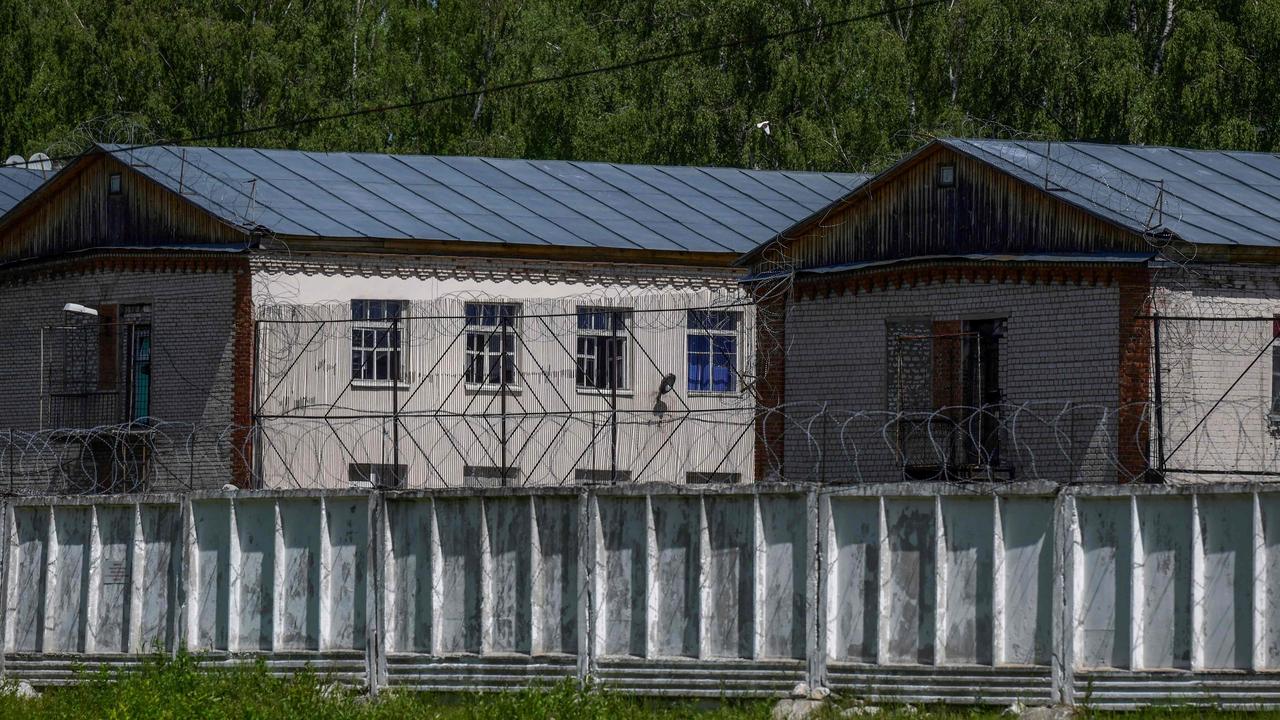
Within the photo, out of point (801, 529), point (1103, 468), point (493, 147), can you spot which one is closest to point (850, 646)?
point (801, 529)

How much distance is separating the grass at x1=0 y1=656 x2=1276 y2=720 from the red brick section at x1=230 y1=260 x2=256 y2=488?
40.2ft

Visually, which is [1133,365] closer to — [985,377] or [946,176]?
[985,377]

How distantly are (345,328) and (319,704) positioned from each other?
46.7ft

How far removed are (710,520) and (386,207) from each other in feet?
61.0

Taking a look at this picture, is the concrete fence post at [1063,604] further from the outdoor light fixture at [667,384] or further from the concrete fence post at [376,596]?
the outdoor light fixture at [667,384]

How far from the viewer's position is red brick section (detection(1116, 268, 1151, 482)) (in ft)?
74.7

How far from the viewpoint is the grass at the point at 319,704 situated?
13156mm

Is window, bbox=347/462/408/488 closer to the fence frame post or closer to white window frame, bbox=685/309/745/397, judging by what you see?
white window frame, bbox=685/309/745/397

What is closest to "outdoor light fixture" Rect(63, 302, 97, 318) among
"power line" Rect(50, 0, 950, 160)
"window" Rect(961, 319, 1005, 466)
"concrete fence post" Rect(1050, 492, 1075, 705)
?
"window" Rect(961, 319, 1005, 466)

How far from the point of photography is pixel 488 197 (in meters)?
33.4

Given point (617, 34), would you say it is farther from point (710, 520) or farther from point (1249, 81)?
point (710, 520)

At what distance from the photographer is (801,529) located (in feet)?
44.8

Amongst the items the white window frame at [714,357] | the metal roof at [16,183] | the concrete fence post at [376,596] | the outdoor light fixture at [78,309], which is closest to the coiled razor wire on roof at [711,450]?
the white window frame at [714,357]

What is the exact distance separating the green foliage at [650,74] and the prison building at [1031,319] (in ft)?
52.4
